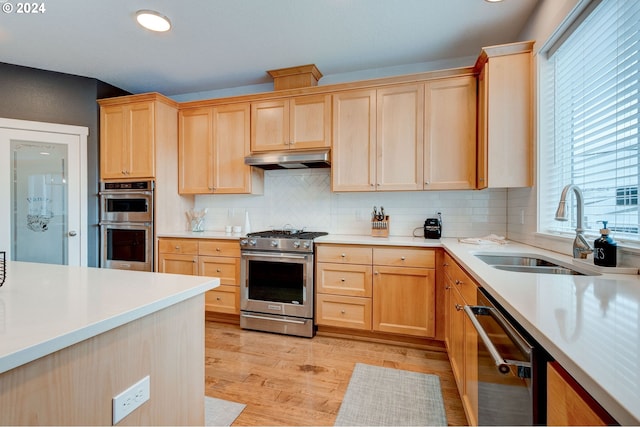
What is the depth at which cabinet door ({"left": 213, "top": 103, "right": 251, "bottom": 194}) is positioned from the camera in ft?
10.6

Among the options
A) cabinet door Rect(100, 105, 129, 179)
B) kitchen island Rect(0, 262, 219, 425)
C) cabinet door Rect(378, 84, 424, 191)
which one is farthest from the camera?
cabinet door Rect(100, 105, 129, 179)

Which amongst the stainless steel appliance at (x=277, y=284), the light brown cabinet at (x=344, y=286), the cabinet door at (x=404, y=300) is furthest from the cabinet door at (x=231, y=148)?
the cabinet door at (x=404, y=300)

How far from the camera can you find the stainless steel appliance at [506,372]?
2.50ft

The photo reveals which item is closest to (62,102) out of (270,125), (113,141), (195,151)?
(113,141)

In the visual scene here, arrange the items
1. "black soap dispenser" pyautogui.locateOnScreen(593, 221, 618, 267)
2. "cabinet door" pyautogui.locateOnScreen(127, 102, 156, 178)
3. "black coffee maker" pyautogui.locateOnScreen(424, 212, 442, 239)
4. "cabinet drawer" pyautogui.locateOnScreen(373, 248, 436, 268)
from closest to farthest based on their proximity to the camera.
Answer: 1. "black soap dispenser" pyautogui.locateOnScreen(593, 221, 618, 267)
2. "cabinet drawer" pyautogui.locateOnScreen(373, 248, 436, 268)
3. "black coffee maker" pyautogui.locateOnScreen(424, 212, 442, 239)
4. "cabinet door" pyautogui.locateOnScreen(127, 102, 156, 178)

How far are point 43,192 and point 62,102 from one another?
99 cm

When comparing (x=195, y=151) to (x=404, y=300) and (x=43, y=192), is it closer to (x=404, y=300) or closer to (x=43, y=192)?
(x=43, y=192)

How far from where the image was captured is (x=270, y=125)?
314cm

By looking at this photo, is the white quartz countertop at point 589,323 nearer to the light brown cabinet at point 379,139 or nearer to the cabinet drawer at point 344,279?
→ the cabinet drawer at point 344,279

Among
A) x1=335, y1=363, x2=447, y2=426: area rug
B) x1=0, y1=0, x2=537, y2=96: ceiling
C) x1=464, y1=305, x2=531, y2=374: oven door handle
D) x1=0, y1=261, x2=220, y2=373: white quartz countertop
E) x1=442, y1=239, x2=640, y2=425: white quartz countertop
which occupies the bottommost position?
x1=335, y1=363, x2=447, y2=426: area rug

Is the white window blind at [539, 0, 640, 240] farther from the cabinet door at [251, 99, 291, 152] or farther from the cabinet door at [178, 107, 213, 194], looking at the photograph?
the cabinet door at [178, 107, 213, 194]

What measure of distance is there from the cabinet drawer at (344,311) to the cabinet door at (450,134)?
4.01ft

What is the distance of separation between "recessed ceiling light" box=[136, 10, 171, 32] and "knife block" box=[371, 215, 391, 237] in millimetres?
2468

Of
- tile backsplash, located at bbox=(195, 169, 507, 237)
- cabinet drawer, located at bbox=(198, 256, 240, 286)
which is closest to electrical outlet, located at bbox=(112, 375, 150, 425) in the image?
cabinet drawer, located at bbox=(198, 256, 240, 286)
